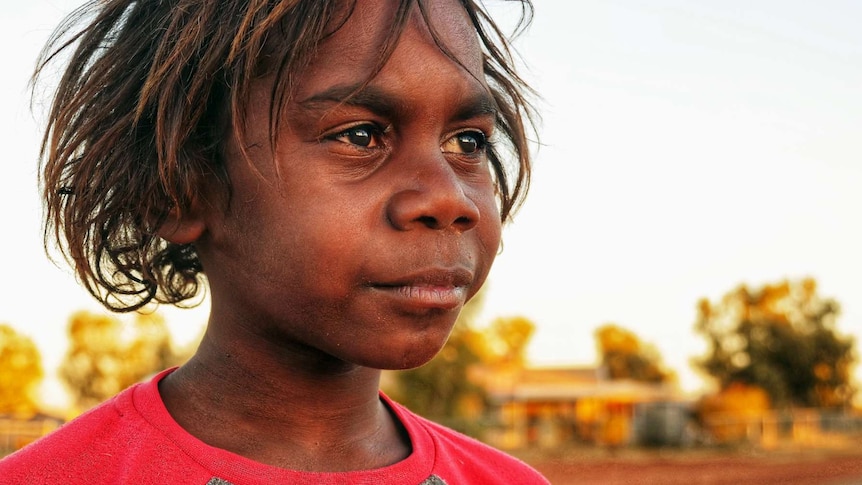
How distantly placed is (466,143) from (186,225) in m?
0.63

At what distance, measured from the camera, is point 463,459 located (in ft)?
7.81

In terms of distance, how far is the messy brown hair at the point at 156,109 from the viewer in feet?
6.54

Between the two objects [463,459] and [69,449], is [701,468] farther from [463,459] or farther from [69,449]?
[69,449]

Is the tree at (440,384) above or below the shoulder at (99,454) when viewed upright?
below

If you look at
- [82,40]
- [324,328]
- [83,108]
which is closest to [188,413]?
[324,328]

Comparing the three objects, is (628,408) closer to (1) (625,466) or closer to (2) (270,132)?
(1) (625,466)

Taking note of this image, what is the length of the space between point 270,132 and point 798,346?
62.4 metres

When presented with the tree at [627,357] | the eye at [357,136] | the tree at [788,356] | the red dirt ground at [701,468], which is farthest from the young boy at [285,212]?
the tree at [627,357]

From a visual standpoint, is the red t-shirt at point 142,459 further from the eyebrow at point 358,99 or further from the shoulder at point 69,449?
the eyebrow at point 358,99

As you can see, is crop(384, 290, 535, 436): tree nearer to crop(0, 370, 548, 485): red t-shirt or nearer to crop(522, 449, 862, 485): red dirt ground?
crop(522, 449, 862, 485): red dirt ground

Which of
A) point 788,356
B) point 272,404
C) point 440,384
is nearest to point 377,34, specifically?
point 272,404

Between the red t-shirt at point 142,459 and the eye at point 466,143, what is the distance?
690 mm

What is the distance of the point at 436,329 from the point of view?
74.7 inches

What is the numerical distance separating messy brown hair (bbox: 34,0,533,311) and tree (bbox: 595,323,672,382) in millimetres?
81570
